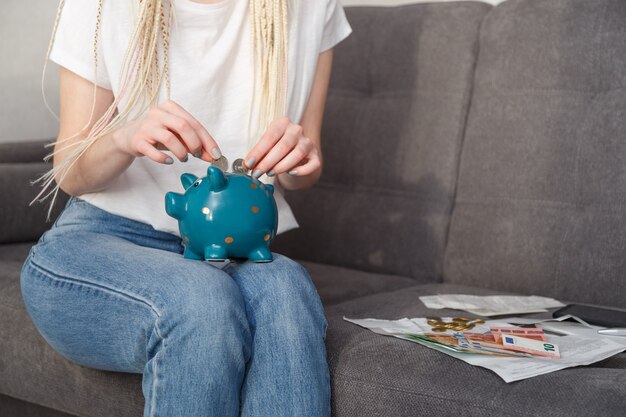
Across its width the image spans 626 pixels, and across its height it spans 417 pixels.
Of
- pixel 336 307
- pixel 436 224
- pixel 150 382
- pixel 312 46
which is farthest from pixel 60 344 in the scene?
pixel 436 224

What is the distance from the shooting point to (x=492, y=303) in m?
1.60

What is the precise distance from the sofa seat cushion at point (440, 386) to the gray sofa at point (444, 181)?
2cm

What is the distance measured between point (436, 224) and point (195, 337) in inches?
34.9

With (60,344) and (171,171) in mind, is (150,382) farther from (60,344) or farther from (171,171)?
(171,171)

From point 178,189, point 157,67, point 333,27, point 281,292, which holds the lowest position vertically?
point 281,292

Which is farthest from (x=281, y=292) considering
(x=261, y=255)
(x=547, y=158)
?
(x=547, y=158)

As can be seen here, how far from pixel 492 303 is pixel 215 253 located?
1.88 ft

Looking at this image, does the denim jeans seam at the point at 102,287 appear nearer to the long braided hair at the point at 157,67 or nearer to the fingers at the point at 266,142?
the long braided hair at the point at 157,67

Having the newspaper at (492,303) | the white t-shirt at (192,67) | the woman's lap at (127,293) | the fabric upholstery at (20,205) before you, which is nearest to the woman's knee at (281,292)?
the woman's lap at (127,293)

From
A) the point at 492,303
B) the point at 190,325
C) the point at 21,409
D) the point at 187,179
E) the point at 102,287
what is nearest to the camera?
the point at 190,325

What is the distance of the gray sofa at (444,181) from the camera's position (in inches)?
63.2

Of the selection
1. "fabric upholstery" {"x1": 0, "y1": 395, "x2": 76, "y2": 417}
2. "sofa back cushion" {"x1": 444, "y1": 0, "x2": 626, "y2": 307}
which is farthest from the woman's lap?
"sofa back cushion" {"x1": 444, "y1": 0, "x2": 626, "y2": 307}

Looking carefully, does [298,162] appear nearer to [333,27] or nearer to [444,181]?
[333,27]

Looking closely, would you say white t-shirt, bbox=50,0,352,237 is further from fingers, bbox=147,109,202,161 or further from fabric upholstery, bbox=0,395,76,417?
fabric upholstery, bbox=0,395,76,417
